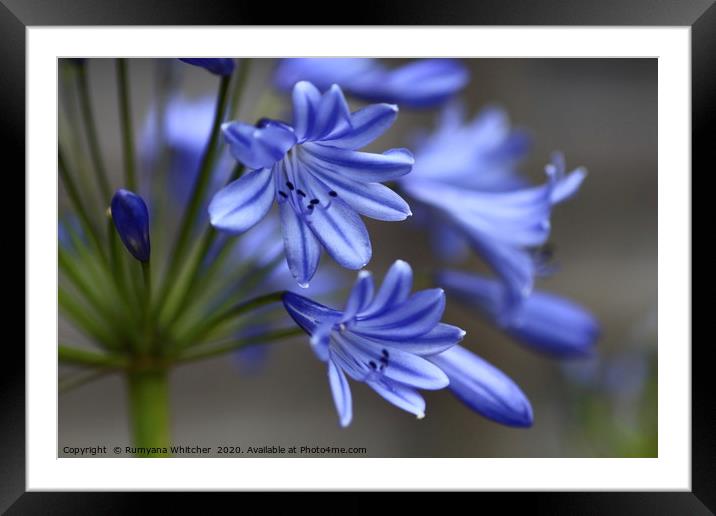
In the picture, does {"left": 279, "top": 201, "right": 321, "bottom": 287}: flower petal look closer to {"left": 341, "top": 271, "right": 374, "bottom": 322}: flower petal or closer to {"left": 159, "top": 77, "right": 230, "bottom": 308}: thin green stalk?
{"left": 341, "top": 271, "right": 374, "bottom": 322}: flower petal

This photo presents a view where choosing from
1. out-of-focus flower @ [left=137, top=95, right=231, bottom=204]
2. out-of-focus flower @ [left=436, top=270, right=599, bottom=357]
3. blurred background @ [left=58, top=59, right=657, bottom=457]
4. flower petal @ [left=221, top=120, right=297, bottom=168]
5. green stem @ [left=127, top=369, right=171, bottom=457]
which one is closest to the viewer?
flower petal @ [left=221, top=120, right=297, bottom=168]

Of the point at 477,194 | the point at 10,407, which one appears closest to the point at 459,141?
the point at 477,194

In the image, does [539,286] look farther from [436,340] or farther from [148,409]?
[436,340]

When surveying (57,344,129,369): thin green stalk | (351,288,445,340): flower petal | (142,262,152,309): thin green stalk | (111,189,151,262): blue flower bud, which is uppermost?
(111,189,151,262): blue flower bud

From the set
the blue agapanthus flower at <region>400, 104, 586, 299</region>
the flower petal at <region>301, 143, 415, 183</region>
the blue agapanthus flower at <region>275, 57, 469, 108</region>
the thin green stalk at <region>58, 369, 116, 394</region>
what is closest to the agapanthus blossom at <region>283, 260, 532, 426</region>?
the flower petal at <region>301, 143, 415, 183</region>

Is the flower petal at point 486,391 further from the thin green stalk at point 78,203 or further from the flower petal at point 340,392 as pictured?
the thin green stalk at point 78,203

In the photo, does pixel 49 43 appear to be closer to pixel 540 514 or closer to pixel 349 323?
pixel 349 323
